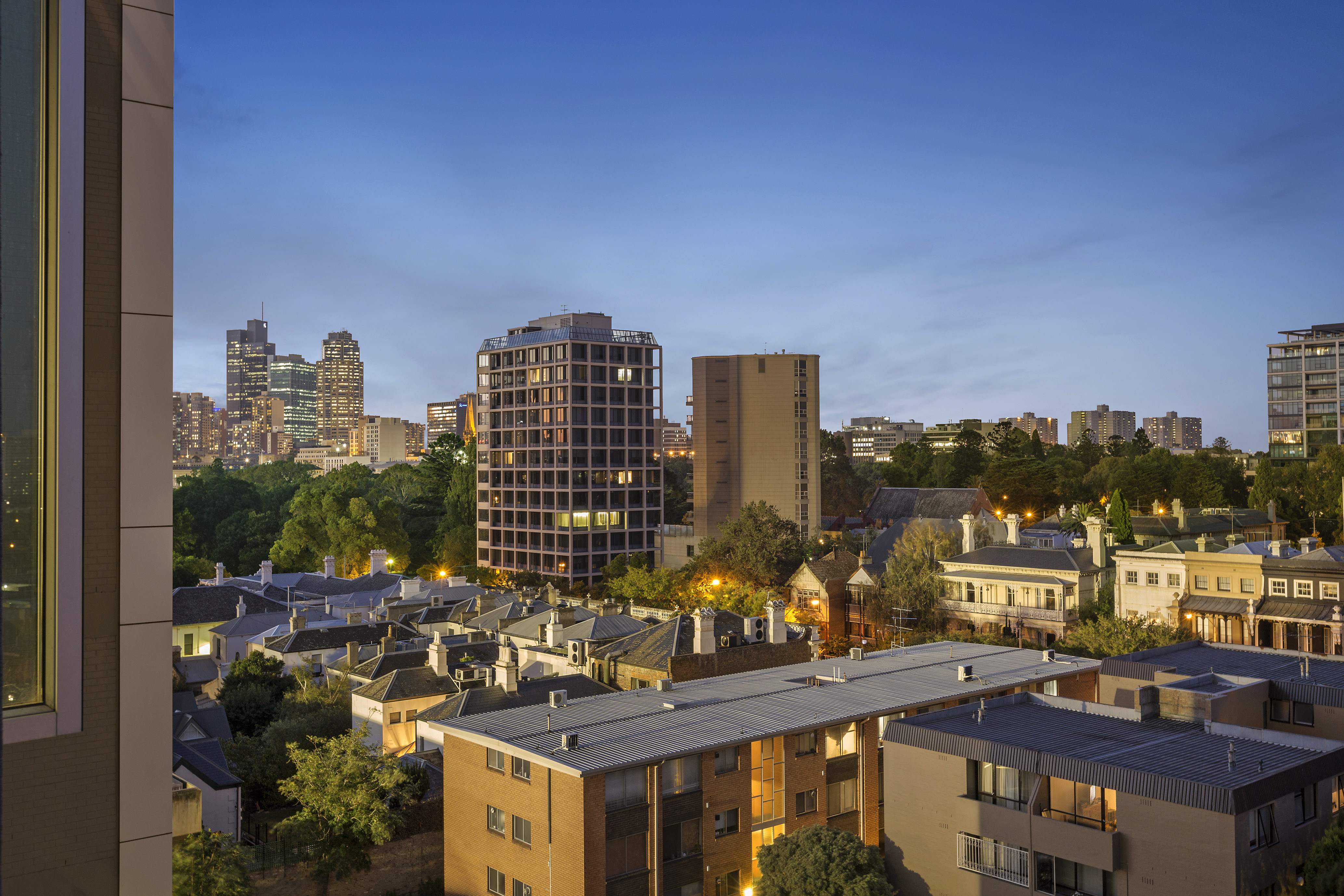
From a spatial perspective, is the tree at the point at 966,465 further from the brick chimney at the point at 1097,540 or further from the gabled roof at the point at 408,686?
the gabled roof at the point at 408,686

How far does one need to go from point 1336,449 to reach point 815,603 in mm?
56834

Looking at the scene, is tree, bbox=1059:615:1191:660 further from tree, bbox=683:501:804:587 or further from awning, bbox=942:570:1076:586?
tree, bbox=683:501:804:587

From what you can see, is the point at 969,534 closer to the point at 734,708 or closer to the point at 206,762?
the point at 734,708

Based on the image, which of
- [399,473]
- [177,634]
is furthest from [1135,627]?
[399,473]

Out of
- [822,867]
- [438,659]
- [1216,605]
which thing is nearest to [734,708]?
[822,867]

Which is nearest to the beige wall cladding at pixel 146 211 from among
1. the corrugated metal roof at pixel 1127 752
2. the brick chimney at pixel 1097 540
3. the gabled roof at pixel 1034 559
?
the corrugated metal roof at pixel 1127 752

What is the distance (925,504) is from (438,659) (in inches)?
2689

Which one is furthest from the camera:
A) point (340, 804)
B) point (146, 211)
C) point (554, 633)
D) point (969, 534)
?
point (969, 534)

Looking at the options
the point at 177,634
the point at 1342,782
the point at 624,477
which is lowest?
the point at 177,634

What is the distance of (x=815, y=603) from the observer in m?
66.4

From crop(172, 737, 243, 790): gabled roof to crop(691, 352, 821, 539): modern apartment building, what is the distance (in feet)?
229

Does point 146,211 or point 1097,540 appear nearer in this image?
point 146,211

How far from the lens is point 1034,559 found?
61094 mm

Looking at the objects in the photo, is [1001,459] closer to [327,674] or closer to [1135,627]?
[1135,627]
